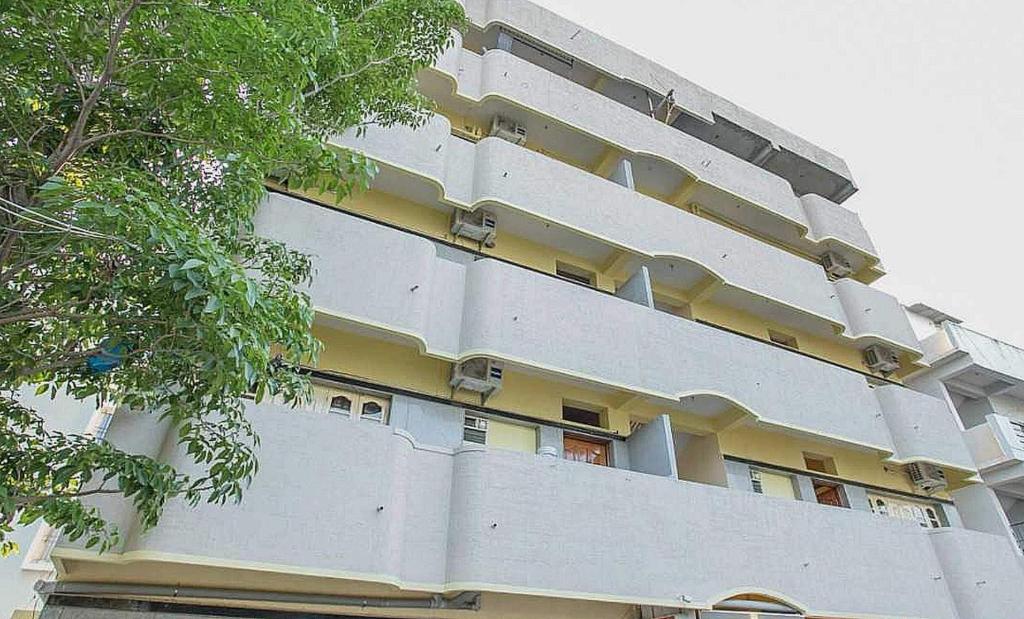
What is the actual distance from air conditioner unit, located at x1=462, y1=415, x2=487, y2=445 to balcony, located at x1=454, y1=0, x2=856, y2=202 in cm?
922

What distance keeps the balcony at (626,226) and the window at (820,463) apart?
10.5 feet

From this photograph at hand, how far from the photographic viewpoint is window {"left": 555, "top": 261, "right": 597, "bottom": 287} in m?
11.5

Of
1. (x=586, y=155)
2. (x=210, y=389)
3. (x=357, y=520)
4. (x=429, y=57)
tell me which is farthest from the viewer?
(x=586, y=155)

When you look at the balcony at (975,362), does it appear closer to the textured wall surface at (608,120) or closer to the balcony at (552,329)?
the balcony at (552,329)

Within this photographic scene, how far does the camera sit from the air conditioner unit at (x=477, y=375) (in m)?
8.41

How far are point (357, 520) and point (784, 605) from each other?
609 cm

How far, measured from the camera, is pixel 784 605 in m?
8.08

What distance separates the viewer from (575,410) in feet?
32.2

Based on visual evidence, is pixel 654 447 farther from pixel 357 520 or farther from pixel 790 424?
pixel 357 520

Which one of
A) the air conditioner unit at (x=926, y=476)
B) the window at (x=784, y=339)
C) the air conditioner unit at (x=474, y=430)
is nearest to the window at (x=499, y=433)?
the air conditioner unit at (x=474, y=430)

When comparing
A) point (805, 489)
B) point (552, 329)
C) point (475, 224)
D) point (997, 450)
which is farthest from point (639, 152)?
point (997, 450)

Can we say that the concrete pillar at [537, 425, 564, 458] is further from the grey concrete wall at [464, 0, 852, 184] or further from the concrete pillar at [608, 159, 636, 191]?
the grey concrete wall at [464, 0, 852, 184]

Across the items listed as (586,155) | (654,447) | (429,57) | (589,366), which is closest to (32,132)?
(429,57)

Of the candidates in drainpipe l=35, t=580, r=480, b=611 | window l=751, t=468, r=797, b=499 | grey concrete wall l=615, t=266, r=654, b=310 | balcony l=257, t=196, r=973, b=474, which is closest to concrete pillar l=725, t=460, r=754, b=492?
window l=751, t=468, r=797, b=499
